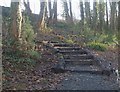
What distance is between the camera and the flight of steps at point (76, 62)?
1116cm

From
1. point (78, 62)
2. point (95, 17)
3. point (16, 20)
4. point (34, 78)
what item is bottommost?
point (34, 78)

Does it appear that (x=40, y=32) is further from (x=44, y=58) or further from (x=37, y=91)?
(x=37, y=91)

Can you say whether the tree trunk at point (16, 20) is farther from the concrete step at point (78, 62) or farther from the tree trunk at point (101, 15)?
the tree trunk at point (101, 15)

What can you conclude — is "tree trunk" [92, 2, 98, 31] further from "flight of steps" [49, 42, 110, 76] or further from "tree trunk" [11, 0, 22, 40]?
"tree trunk" [11, 0, 22, 40]

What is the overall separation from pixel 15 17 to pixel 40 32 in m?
8.29

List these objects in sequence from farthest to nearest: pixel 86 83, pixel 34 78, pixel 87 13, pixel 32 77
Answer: pixel 87 13 < pixel 32 77 < pixel 34 78 < pixel 86 83

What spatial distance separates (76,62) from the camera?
1298 centimetres

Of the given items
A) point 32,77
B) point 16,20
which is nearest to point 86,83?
point 32,77

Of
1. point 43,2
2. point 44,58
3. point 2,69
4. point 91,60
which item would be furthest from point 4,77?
point 43,2

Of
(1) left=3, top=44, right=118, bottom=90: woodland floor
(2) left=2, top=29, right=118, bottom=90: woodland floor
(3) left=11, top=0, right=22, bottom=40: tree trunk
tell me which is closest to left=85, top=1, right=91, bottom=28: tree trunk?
(3) left=11, top=0, right=22, bottom=40: tree trunk

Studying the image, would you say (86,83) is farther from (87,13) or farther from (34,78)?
(87,13)

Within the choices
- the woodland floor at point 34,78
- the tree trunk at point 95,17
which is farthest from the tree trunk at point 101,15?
the woodland floor at point 34,78

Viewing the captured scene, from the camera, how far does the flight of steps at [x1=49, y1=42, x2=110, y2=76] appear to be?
36.6 ft

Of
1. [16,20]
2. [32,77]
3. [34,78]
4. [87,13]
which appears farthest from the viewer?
[87,13]
